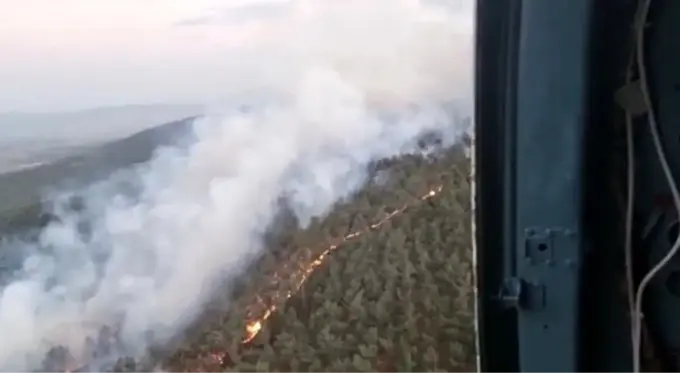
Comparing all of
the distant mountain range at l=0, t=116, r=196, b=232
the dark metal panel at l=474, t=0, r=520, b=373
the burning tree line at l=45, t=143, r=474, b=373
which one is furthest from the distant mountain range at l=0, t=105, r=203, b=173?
the dark metal panel at l=474, t=0, r=520, b=373

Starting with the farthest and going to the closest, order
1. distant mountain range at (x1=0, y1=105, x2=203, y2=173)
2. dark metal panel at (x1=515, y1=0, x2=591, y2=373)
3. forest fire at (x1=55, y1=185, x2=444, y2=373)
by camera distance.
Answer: forest fire at (x1=55, y1=185, x2=444, y2=373) < distant mountain range at (x1=0, y1=105, x2=203, y2=173) < dark metal panel at (x1=515, y1=0, x2=591, y2=373)

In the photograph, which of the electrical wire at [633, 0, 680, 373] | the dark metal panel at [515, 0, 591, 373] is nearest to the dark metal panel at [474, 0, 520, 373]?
the dark metal panel at [515, 0, 591, 373]

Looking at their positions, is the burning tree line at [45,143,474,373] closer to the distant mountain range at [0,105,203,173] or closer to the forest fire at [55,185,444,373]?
the forest fire at [55,185,444,373]

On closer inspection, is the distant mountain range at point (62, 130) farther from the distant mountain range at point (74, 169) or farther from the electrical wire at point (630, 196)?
the electrical wire at point (630, 196)

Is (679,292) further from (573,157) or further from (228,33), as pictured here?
(228,33)

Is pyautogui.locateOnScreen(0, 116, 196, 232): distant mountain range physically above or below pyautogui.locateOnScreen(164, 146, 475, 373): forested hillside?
above

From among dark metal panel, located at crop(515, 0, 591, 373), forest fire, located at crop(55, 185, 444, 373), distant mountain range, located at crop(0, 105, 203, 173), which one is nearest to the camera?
dark metal panel, located at crop(515, 0, 591, 373)

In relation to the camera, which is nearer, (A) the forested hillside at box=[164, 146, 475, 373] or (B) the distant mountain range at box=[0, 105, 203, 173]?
(B) the distant mountain range at box=[0, 105, 203, 173]

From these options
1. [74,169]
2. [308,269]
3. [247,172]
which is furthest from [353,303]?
[74,169]

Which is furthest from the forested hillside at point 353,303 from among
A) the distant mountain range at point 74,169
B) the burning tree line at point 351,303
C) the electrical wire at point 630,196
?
the electrical wire at point 630,196
